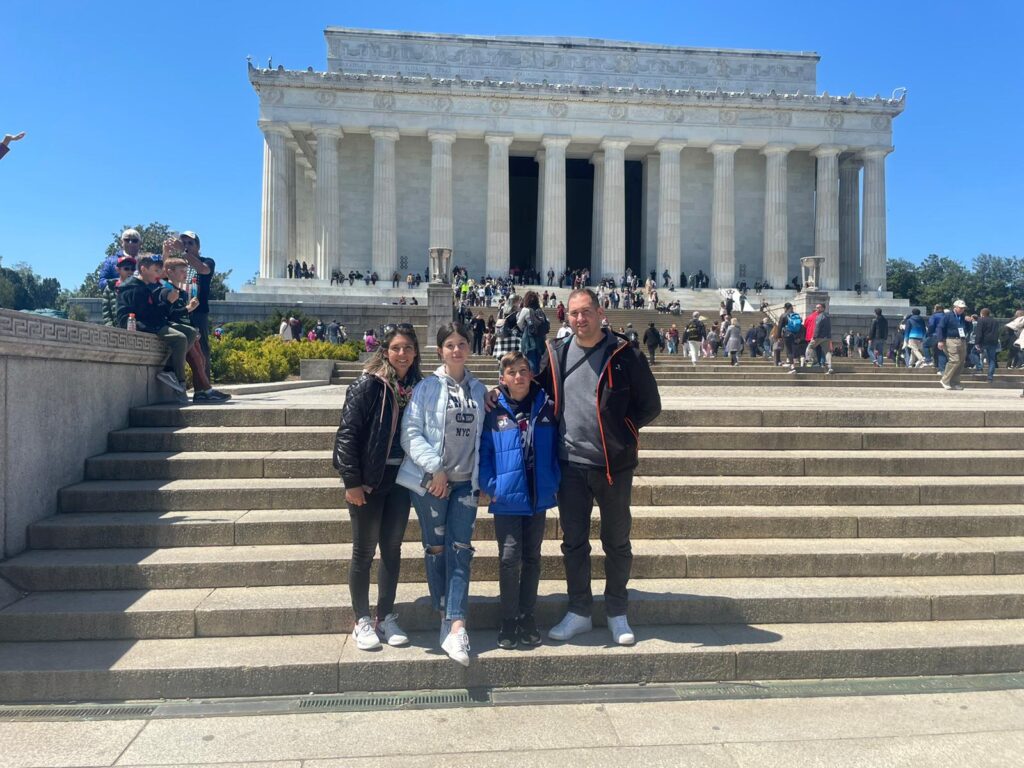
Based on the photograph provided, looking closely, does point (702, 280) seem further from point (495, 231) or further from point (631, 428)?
point (631, 428)

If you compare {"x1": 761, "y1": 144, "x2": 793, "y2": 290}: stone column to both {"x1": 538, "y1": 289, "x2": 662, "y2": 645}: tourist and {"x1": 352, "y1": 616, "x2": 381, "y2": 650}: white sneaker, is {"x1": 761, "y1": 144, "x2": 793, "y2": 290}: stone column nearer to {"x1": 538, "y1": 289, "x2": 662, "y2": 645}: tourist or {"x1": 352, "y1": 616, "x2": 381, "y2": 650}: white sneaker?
{"x1": 538, "y1": 289, "x2": 662, "y2": 645}: tourist

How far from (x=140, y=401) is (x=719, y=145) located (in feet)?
147

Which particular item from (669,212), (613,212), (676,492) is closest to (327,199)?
(613,212)

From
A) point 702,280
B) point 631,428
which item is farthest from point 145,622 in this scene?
point 702,280

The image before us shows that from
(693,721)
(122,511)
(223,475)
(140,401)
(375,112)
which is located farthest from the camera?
(375,112)

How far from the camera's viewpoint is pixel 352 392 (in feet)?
16.4

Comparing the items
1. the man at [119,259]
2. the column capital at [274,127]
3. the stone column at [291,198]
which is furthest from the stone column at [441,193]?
the man at [119,259]

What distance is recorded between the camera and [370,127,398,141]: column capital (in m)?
45.1

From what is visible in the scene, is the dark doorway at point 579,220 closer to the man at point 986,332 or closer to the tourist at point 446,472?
the man at point 986,332

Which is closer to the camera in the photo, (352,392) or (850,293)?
(352,392)

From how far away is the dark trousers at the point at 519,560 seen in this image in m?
4.94

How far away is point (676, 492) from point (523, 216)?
169ft

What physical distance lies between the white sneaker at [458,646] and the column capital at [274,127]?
44583mm

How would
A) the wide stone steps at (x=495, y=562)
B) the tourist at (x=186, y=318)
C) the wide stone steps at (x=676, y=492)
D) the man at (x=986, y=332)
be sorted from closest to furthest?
the wide stone steps at (x=495, y=562)
the wide stone steps at (x=676, y=492)
the tourist at (x=186, y=318)
the man at (x=986, y=332)
